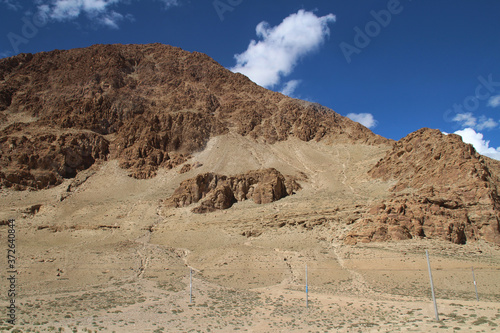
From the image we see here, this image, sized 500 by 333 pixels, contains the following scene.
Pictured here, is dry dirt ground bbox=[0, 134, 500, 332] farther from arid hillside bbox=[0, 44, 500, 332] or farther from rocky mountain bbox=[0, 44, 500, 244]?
rocky mountain bbox=[0, 44, 500, 244]

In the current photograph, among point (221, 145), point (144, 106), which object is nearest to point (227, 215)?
point (221, 145)

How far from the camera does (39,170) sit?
60.9 meters

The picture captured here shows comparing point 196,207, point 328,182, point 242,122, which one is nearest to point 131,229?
point 196,207

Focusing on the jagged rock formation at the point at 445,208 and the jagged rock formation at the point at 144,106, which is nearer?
the jagged rock formation at the point at 445,208

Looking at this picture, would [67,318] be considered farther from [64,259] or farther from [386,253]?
[386,253]

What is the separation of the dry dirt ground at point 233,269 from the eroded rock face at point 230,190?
1827mm

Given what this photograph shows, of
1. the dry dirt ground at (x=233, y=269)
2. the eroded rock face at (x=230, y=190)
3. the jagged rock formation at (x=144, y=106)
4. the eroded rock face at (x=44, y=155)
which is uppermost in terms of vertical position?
the jagged rock formation at (x=144, y=106)

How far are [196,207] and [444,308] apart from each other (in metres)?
34.4

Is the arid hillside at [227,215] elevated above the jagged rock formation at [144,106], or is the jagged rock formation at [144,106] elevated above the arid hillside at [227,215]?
the jagged rock formation at [144,106]

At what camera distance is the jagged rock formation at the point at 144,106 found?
240ft

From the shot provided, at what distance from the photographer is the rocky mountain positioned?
30719 mm

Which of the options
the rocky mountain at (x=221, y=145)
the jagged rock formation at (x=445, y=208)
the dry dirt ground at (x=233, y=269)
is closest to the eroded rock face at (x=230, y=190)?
the rocky mountain at (x=221, y=145)

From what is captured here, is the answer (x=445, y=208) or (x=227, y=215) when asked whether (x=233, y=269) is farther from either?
(x=445, y=208)

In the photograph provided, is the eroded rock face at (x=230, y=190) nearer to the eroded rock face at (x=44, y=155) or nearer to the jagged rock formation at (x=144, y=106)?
the jagged rock formation at (x=144, y=106)
